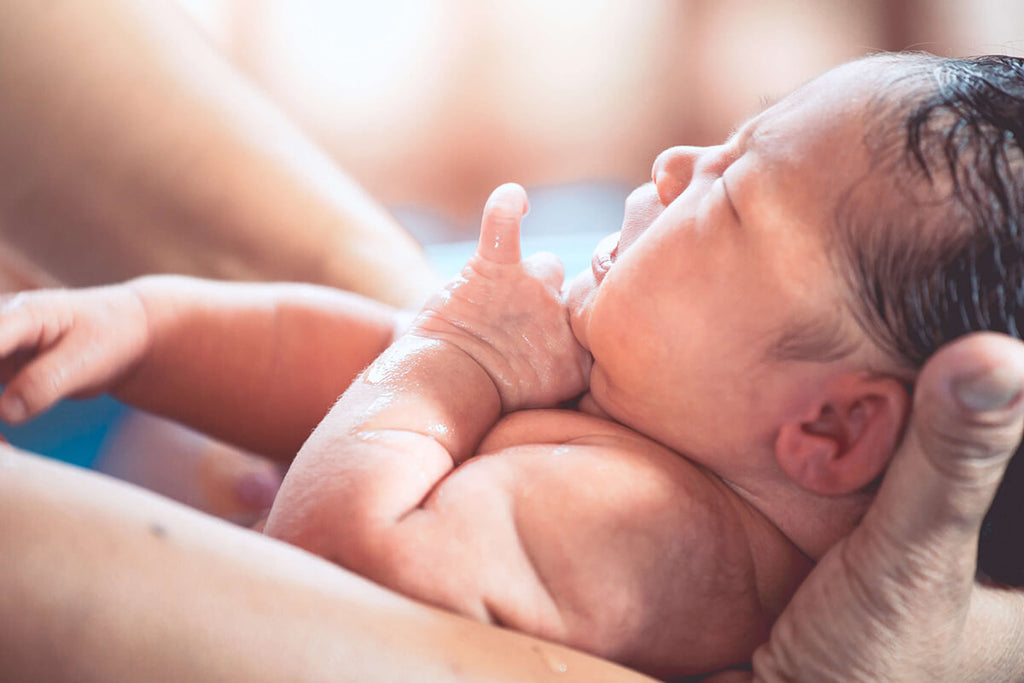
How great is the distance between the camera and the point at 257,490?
1028mm

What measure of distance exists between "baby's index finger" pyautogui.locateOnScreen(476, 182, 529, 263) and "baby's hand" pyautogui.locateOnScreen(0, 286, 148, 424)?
0.33 meters

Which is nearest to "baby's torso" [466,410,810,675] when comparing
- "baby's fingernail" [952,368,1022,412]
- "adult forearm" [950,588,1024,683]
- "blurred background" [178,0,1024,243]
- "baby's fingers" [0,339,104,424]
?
"adult forearm" [950,588,1024,683]

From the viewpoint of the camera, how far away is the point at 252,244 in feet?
3.81

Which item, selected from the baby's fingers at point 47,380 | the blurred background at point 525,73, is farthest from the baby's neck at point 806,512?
the blurred background at point 525,73

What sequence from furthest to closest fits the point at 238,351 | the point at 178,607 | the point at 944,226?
the point at 238,351 → the point at 944,226 → the point at 178,607

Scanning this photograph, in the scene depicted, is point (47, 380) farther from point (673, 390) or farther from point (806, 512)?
point (806, 512)

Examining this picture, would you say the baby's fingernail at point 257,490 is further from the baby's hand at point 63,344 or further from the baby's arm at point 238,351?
the baby's hand at point 63,344

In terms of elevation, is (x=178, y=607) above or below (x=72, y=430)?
above

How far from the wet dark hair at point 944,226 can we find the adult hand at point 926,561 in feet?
0.28

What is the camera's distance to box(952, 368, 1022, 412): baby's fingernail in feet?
1.44

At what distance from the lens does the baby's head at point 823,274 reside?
56 centimetres

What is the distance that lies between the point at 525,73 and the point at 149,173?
3.76 ft

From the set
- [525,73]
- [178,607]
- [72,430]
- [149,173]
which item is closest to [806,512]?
[178,607]

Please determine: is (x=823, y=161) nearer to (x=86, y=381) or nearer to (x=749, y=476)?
(x=749, y=476)
